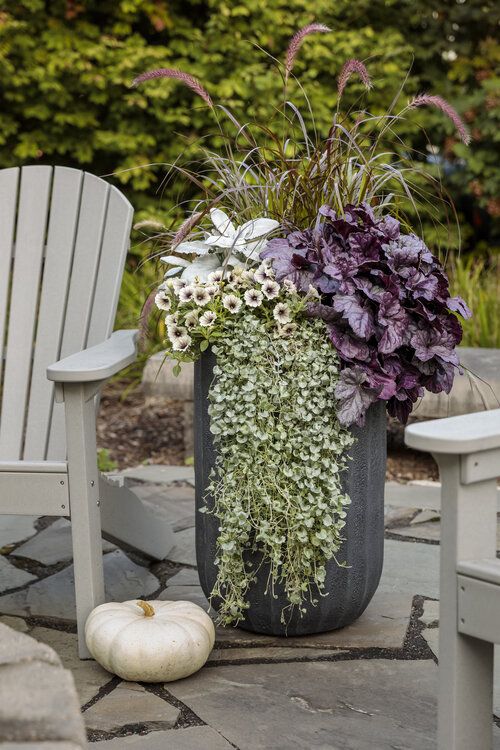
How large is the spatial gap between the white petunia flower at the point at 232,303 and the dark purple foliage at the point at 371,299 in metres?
0.10

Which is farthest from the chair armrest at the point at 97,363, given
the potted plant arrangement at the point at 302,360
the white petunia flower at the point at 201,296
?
the white petunia flower at the point at 201,296

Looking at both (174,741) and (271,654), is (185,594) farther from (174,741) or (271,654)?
(174,741)

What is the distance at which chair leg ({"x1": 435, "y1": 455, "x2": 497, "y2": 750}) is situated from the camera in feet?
4.80

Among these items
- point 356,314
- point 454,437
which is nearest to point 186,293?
point 356,314

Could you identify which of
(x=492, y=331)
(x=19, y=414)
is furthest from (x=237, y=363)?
(x=492, y=331)

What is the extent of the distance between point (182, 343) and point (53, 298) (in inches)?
32.1

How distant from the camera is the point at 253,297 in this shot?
79.4 inches

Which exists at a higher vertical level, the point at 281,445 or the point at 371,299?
the point at 371,299

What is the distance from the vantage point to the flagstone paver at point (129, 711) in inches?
73.3

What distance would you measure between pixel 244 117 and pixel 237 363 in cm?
398

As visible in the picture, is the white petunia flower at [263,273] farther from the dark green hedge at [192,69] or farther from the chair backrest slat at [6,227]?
the dark green hedge at [192,69]

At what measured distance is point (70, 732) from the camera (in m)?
1.04

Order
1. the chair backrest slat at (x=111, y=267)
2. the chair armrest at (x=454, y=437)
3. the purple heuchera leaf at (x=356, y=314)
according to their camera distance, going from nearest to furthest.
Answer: the chair armrest at (x=454, y=437) → the purple heuchera leaf at (x=356, y=314) → the chair backrest slat at (x=111, y=267)

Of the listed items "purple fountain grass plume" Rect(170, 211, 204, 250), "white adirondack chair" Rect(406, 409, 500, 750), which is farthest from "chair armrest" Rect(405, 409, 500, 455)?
"purple fountain grass plume" Rect(170, 211, 204, 250)
